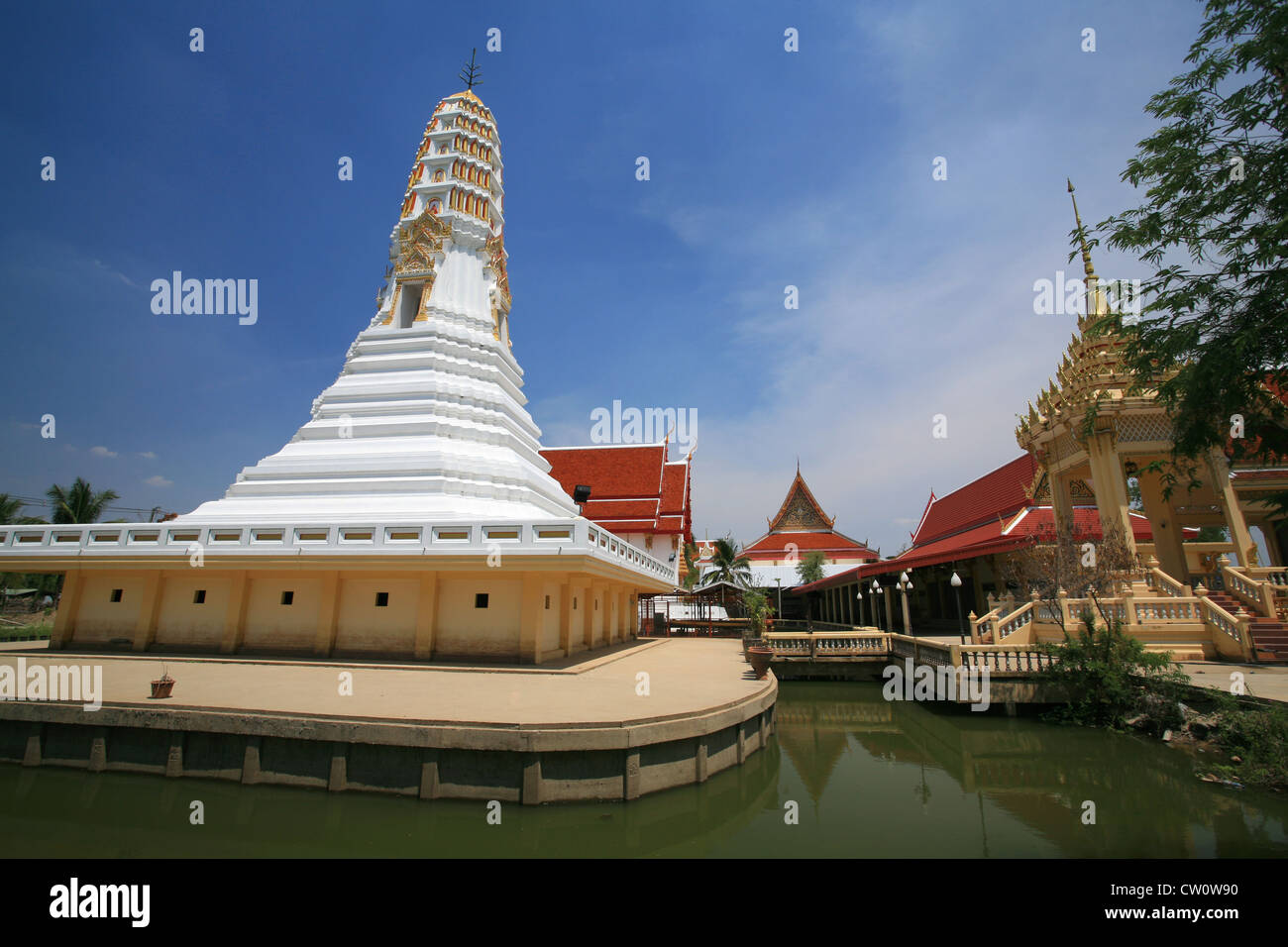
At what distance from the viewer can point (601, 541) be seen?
38.9ft

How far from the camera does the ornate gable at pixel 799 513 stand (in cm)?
4166

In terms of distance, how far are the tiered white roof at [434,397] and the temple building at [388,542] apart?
0.06 meters

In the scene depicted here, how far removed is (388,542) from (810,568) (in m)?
31.7

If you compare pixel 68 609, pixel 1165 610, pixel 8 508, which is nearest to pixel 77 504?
pixel 8 508

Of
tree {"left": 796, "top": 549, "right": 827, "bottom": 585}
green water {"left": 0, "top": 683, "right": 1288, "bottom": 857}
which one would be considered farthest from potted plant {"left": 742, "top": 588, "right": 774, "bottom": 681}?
tree {"left": 796, "top": 549, "right": 827, "bottom": 585}

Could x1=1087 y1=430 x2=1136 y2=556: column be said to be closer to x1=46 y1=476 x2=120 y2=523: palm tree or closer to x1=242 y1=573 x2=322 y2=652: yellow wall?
x1=242 y1=573 x2=322 y2=652: yellow wall

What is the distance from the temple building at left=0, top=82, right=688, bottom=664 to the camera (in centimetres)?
1113

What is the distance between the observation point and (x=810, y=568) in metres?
38.2

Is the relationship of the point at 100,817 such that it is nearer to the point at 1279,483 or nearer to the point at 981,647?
the point at 981,647

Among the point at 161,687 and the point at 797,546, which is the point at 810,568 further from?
the point at 161,687

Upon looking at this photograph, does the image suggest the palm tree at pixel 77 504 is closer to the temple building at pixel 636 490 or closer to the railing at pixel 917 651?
the temple building at pixel 636 490

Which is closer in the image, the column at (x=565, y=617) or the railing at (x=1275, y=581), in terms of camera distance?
the railing at (x=1275, y=581)

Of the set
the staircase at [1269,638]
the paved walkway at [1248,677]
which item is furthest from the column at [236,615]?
the staircase at [1269,638]

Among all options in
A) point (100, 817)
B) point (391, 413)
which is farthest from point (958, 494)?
point (100, 817)
